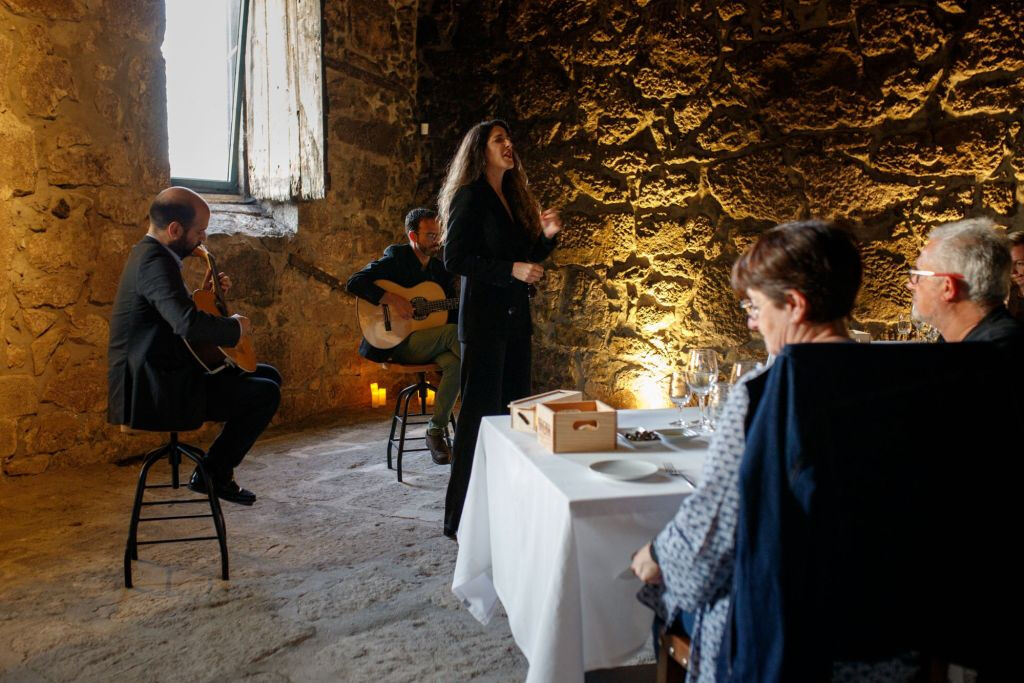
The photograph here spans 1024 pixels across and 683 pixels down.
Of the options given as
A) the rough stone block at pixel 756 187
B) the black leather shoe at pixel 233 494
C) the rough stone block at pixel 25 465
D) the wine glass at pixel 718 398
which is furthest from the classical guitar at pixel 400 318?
the wine glass at pixel 718 398

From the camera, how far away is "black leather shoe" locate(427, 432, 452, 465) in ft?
13.1

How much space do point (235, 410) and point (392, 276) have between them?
4.39 feet

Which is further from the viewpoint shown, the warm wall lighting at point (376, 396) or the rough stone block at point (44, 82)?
the warm wall lighting at point (376, 396)

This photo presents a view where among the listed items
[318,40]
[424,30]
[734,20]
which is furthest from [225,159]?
[734,20]

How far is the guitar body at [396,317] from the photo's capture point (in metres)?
3.91

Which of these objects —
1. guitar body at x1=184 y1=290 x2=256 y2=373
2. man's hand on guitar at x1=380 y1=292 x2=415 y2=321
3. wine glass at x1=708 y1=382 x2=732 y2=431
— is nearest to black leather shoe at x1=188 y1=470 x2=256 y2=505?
guitar body at x1=184 y1=290 x2=256 y2=373

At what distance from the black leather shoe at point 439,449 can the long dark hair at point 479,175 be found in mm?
1407

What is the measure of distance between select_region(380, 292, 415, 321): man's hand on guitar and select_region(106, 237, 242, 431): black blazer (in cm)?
133

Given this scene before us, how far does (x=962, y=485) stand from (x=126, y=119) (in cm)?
422

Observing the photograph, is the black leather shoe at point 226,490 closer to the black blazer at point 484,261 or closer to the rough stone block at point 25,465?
the black blazer at point 484,261

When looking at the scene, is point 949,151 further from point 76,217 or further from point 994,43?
point 76,217

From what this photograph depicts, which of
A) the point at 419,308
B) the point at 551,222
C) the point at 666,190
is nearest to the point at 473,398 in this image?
the point at 551,222

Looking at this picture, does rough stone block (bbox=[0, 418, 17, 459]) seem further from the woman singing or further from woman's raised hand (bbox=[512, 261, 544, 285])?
woman's raised hand (bbox=[512, 261, 544, 285])

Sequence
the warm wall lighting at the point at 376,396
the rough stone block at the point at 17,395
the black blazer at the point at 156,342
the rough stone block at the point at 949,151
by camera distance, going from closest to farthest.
Result: the black blazer at the point at 156,342, the rough stone block at the point at 949,151, the rough stone block at the point at 17,395, the warm wall lighting at the point at 376,396
